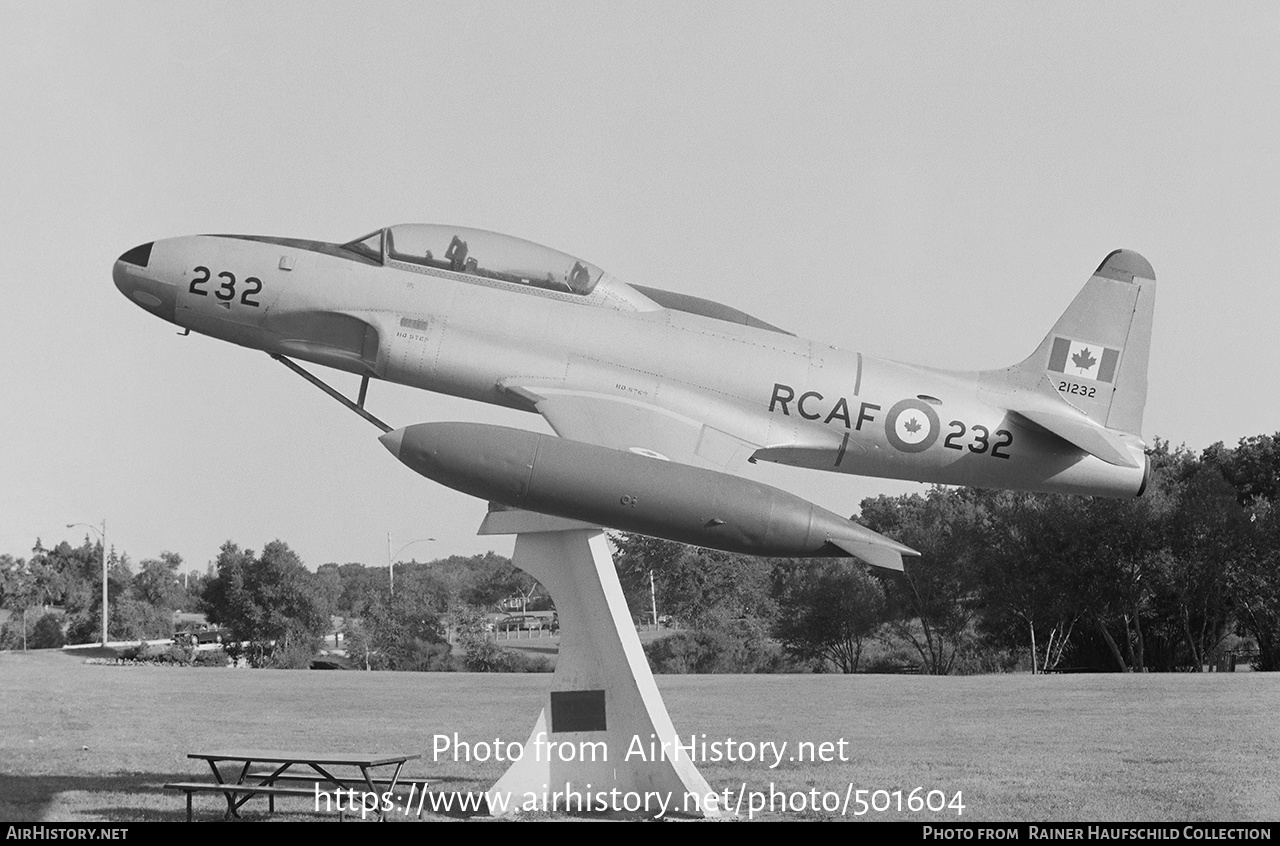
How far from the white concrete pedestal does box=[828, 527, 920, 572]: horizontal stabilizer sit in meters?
2.58

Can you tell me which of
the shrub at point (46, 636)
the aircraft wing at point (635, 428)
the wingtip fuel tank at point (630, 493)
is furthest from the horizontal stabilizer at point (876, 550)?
the shrub at point (46, 636)

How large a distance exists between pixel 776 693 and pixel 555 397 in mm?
20718

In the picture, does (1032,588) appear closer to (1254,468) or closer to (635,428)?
(1254,468)

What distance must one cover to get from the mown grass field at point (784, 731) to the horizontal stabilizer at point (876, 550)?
318 cm

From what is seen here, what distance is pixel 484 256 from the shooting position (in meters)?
12.0

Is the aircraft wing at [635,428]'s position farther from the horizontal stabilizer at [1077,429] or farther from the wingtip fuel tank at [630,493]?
the horizontal stabilizer at [1077,429]

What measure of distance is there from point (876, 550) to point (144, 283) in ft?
25.4

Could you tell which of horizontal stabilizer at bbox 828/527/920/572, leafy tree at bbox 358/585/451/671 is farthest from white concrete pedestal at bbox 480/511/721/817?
leafy tree at bbox 358/585/451/671

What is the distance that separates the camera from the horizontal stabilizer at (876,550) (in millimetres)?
10094

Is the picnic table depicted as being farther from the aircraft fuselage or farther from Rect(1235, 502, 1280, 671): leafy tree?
Rect(1235, 502, 1280, 671): leafy tree

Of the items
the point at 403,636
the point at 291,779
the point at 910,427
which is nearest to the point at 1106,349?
the point at 910,427

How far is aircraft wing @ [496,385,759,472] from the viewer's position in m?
11.2

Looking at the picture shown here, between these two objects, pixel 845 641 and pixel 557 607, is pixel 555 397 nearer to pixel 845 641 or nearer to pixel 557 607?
pixel 557 607
